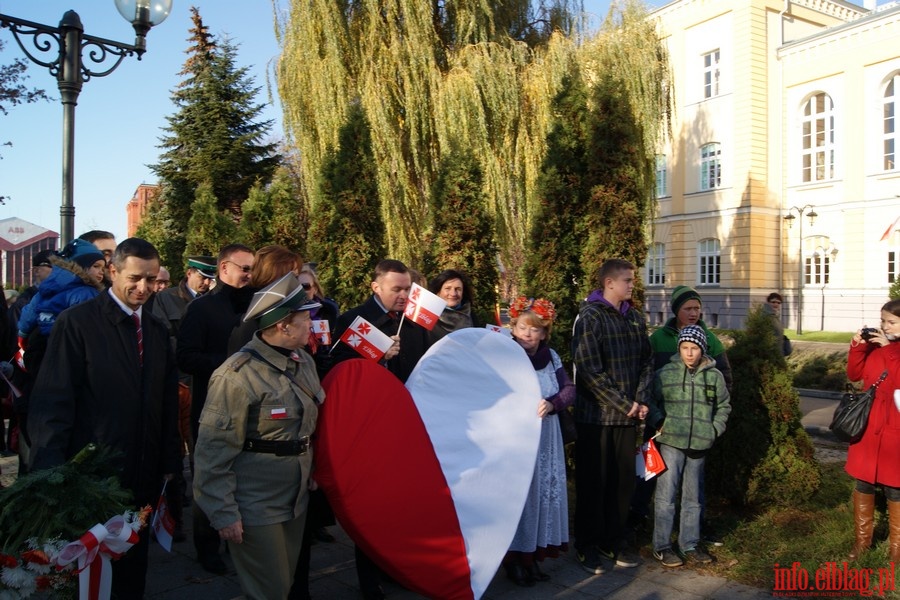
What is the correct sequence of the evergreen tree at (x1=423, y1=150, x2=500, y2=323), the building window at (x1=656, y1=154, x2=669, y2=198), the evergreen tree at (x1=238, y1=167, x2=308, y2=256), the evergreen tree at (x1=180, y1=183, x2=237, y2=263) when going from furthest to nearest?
1. the building window at (x1=656, y1=154, x2=669, y2=198)
2. the evergreen tree at (x1=180, y1=183, x2=237, y2=263)
3. the evergreen tree at (x1=238, y1=167, x2=308, y2=256)
4. the evergreen tree at (x1=423, y1=150, x2=500, y2=323)

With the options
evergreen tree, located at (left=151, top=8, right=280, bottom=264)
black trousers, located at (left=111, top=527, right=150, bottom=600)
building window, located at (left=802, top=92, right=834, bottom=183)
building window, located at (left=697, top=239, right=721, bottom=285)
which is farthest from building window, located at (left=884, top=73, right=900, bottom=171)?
black trousers, located at (left=111, top=527, right=150, bottom=600)

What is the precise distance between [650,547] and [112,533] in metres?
3.99

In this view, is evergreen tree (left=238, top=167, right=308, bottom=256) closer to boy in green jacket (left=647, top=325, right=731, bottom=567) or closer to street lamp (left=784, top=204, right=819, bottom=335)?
boy in green jacket (left=647, top=325, right=731, bottom=567)

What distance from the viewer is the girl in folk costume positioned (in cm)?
467

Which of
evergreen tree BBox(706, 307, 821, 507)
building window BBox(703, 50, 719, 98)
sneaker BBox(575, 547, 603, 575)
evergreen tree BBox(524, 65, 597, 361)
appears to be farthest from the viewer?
building window BBox(703, 50, 719, 98)

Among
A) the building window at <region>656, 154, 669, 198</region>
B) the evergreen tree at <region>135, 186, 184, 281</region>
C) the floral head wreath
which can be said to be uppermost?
the building window at <region>656, 154, 669, 198</region>

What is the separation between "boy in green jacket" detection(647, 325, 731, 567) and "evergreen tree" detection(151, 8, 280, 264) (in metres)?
25.1

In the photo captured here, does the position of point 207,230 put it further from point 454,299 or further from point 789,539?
point 789,539

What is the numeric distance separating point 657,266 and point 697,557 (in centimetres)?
3200

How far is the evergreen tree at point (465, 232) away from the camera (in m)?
8.51

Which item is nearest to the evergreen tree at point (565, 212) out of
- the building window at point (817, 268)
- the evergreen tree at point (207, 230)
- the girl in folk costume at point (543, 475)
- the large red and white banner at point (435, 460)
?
the girl in folk costume at point (543, 475)

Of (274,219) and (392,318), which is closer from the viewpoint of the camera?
(392,318)

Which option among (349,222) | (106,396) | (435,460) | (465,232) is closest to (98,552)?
(106,396)

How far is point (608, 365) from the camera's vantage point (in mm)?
5008
